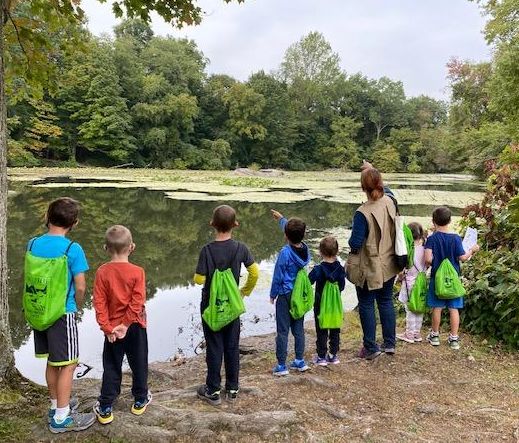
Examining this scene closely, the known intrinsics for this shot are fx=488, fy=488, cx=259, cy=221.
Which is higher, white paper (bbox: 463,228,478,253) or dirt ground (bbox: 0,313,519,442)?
white paper (bbox: 463,228,478,253)

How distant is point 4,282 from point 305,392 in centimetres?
207

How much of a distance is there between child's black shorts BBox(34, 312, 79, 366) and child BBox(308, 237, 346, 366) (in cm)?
181

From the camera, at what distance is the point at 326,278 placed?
12.4 feet

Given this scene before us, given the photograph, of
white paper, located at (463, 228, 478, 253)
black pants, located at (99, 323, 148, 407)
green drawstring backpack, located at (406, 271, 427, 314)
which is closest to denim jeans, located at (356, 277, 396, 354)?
green drawstring backpack, located at (406, 271, 427, 314)

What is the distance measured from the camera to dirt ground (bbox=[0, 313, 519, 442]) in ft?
8.58

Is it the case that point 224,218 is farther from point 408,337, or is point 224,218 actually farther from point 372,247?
point 408,337

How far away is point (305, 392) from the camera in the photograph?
130 inches

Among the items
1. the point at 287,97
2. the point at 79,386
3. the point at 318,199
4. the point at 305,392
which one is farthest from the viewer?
the point at 287,97

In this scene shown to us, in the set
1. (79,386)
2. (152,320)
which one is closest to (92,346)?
(152,320)

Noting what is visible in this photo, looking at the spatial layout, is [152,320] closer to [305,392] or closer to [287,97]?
[305,392]

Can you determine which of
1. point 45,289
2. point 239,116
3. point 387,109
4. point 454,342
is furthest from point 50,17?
point 387,109

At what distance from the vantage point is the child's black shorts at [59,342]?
2516 mm

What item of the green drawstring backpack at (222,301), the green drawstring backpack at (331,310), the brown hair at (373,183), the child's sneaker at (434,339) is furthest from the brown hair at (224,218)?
the child's sneaker at (434,339)

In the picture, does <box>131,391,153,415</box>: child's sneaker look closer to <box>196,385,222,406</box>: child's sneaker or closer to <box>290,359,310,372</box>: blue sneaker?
<box>196,385,222,406</box>: child's sneaker
